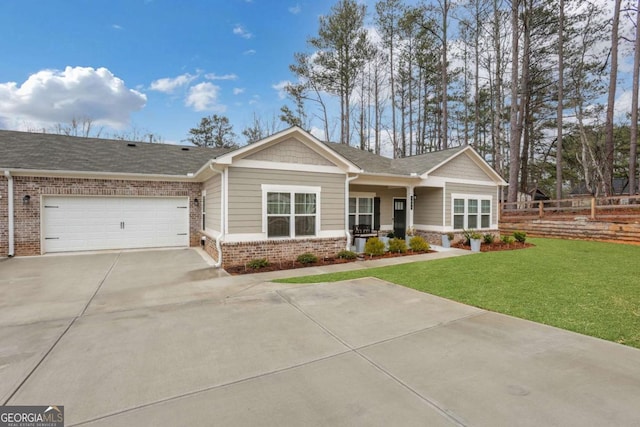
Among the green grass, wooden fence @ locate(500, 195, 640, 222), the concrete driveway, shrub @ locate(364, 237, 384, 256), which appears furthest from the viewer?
wooden fence @ locate(500, 195, 640, 222)

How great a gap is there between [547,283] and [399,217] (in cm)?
771

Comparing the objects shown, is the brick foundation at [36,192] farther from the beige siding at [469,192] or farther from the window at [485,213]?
the window at [485,213]

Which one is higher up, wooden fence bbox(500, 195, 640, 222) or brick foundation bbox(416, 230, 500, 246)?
wooden fence bbox(500, 195, 640, 222)

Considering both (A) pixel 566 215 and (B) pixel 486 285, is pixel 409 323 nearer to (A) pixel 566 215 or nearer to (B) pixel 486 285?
(B) pixel 486 285

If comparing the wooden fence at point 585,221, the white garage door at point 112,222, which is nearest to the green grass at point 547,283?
the wooden fence at point 585,221

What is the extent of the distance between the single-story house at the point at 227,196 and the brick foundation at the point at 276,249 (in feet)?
0.10

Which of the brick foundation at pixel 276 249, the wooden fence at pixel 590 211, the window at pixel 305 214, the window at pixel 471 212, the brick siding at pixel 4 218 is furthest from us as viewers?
the window at pixel 471 212

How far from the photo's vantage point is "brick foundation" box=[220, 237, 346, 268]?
8.21 meters

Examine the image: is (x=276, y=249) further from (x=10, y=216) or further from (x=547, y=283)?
(x=10, y=216)

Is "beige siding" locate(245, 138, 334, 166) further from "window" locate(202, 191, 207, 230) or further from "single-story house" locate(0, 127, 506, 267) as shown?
"window" locate(202, 191, 207, 230)

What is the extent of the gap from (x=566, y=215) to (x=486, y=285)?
13.0 metres

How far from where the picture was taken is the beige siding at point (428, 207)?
42.0 ft

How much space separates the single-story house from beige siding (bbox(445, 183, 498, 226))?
0.19 feet

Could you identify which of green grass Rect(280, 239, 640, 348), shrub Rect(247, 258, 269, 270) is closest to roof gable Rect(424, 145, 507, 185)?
green grass Rect(280, 239, 640, 348)
